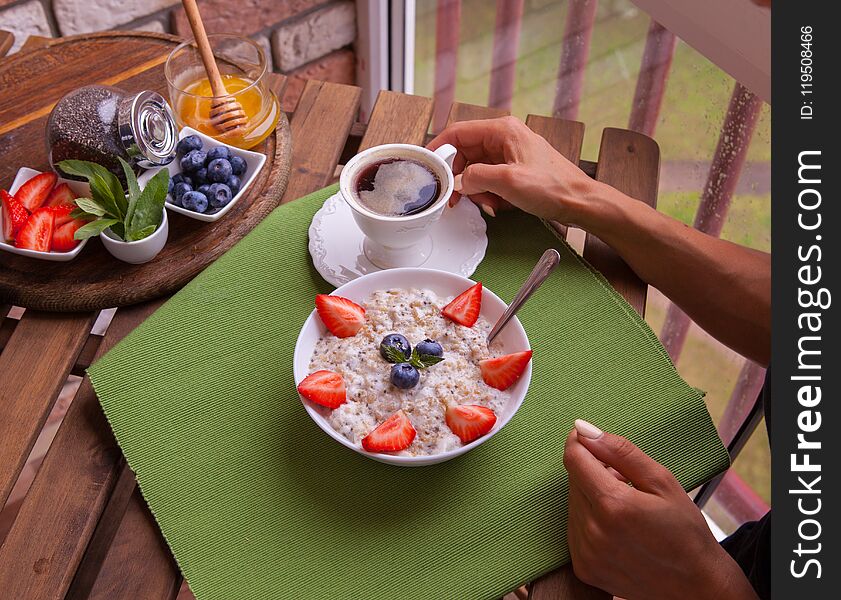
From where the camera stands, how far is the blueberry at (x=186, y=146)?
4.30ft

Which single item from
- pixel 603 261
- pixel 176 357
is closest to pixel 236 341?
pixel 176 357

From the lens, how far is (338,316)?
3.52 feet

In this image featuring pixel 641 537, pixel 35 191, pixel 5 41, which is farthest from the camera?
pixel 5 41

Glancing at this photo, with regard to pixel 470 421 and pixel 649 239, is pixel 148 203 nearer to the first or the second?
pixel 470 421

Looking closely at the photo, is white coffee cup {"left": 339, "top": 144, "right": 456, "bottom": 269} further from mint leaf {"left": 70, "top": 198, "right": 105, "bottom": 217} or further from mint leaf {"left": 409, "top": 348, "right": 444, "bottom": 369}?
mint leaf {"left": 70, "top": 198, "right": 105, "bottom": 217}

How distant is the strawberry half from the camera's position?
3.28 feet

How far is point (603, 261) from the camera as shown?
4.17 ft

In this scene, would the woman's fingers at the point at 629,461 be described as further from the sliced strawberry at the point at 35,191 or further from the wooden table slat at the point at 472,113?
the sliced strawberry at the point at 35,191

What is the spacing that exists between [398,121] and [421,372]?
0.60 m

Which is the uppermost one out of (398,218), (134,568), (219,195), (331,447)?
(398,218)

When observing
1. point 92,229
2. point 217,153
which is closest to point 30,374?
point 92,229

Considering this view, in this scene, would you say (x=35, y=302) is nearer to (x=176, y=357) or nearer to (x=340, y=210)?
(x=176, y=357)

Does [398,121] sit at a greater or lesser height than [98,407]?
greater

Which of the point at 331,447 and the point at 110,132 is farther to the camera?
the point at 110,132
